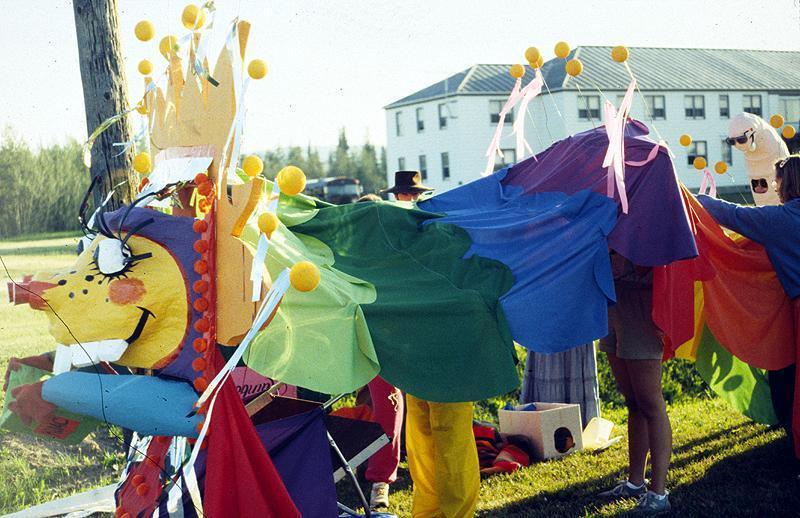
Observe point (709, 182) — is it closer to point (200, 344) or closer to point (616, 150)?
point (616, 150)

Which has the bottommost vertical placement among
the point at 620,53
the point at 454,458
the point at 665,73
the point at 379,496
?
the point at 379,496

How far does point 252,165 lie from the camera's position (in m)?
2.86

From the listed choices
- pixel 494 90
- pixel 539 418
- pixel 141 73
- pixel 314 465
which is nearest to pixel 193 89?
pixel 141 73

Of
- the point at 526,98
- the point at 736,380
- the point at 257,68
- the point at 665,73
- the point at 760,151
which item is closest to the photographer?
the point at 257,68

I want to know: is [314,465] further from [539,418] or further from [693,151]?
[693,151]

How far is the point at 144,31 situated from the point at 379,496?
9.08 feet

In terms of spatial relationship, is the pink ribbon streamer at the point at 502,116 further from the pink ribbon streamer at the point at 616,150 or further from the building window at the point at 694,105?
the building window at the point at 694,105

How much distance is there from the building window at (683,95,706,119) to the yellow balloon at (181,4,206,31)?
1368 inches

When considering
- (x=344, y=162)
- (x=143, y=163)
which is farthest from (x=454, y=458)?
(x=344, y=162)

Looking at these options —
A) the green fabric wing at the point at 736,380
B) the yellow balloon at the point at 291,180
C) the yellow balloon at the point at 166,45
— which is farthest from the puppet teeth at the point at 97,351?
the green fabric wing at the point at 736,380

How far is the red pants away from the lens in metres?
4.59

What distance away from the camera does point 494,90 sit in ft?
110

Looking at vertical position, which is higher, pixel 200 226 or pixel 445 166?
pixel 200 226

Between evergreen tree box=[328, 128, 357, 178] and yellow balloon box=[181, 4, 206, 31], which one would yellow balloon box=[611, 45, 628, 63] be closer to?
yellow balloon box=[181, 4, 206, 31]
